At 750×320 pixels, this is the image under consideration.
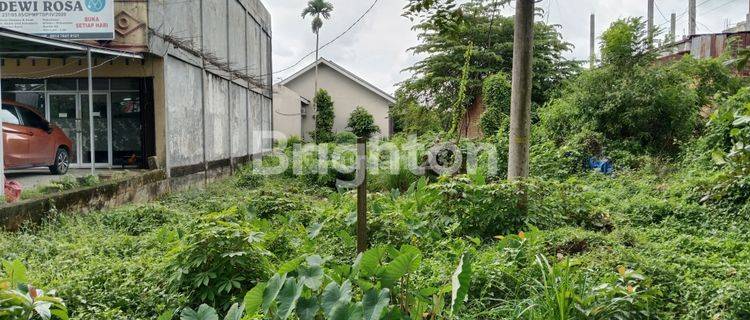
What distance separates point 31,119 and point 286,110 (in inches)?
732

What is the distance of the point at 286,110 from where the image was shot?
91.3 ft

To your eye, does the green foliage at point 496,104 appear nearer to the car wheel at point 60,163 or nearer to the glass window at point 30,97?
the car wheel at point 60,163

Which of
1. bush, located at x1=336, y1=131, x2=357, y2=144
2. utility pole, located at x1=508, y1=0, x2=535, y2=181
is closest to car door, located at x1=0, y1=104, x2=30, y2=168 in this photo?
utility pole, located at x1=508, y1=0, x2=535, y2=181

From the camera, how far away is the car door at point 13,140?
854 centimetres

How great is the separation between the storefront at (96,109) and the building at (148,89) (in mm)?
21

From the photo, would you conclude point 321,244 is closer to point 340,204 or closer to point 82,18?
point 340,204

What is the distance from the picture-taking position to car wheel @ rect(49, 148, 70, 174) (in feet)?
32.9

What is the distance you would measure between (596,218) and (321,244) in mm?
3148

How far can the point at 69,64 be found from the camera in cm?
1133

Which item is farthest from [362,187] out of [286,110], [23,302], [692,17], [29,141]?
[286,110]

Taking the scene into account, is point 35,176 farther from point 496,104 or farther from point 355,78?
point 355,78

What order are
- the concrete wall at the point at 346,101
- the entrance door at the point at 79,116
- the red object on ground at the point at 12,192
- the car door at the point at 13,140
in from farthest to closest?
the concrete wall at the point at 346,101 → the entrance door at the point at 79,116 → the car door at the point at 13,140 → the red object on ground at the point at 12,192

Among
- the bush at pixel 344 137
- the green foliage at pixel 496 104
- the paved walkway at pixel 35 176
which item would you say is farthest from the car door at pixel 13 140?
the bush at pixel 344 137

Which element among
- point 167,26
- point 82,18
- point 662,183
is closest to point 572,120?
point 662,183
